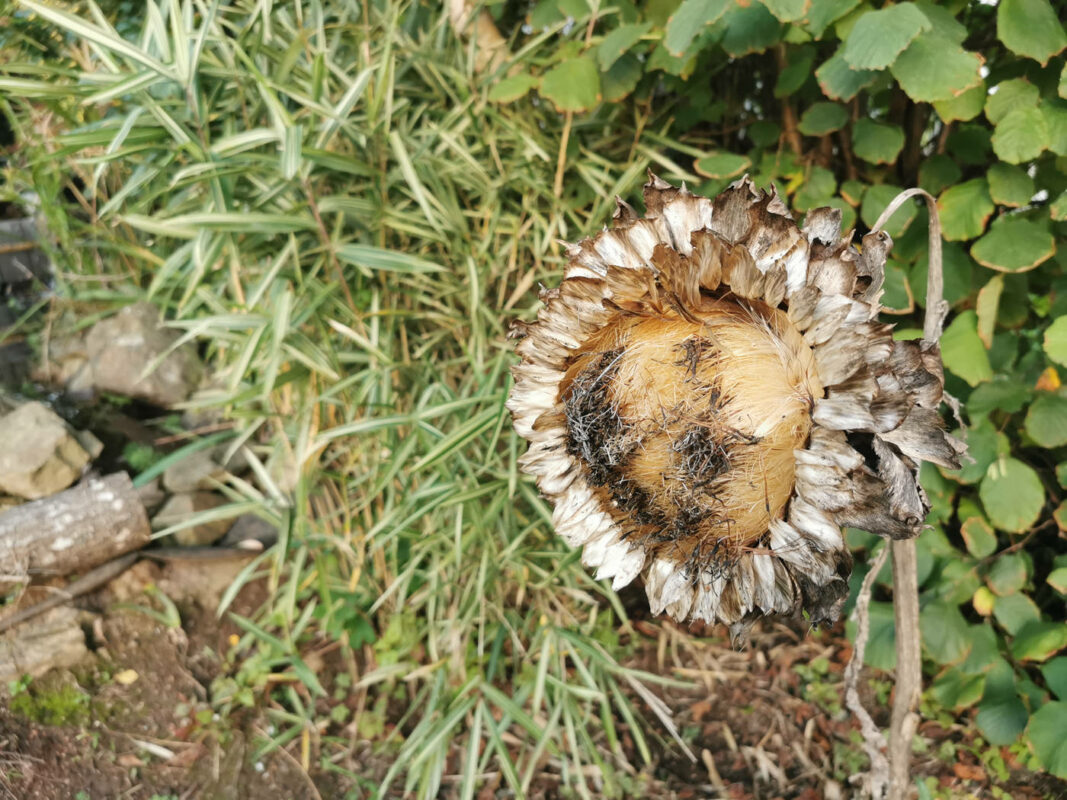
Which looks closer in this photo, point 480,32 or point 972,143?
point 972,143

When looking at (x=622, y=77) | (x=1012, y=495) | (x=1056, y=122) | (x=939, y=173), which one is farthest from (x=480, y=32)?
(x=1012, y=495)

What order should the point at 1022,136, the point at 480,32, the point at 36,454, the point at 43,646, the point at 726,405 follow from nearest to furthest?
the point at 726,405
the point at 1022,136
the point at 480,32
the point at 43,646
the point at 36,454

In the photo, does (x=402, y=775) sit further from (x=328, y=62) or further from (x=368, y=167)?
(x=328, y=62)

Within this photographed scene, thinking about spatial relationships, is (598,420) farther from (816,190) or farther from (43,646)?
(43,646)

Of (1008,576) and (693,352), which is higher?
(693,352)

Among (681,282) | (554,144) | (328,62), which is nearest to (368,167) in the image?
(328,62)

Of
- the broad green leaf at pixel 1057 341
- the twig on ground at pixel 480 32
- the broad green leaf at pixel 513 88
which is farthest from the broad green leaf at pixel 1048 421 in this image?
the twig on ground at pixel 480 32
